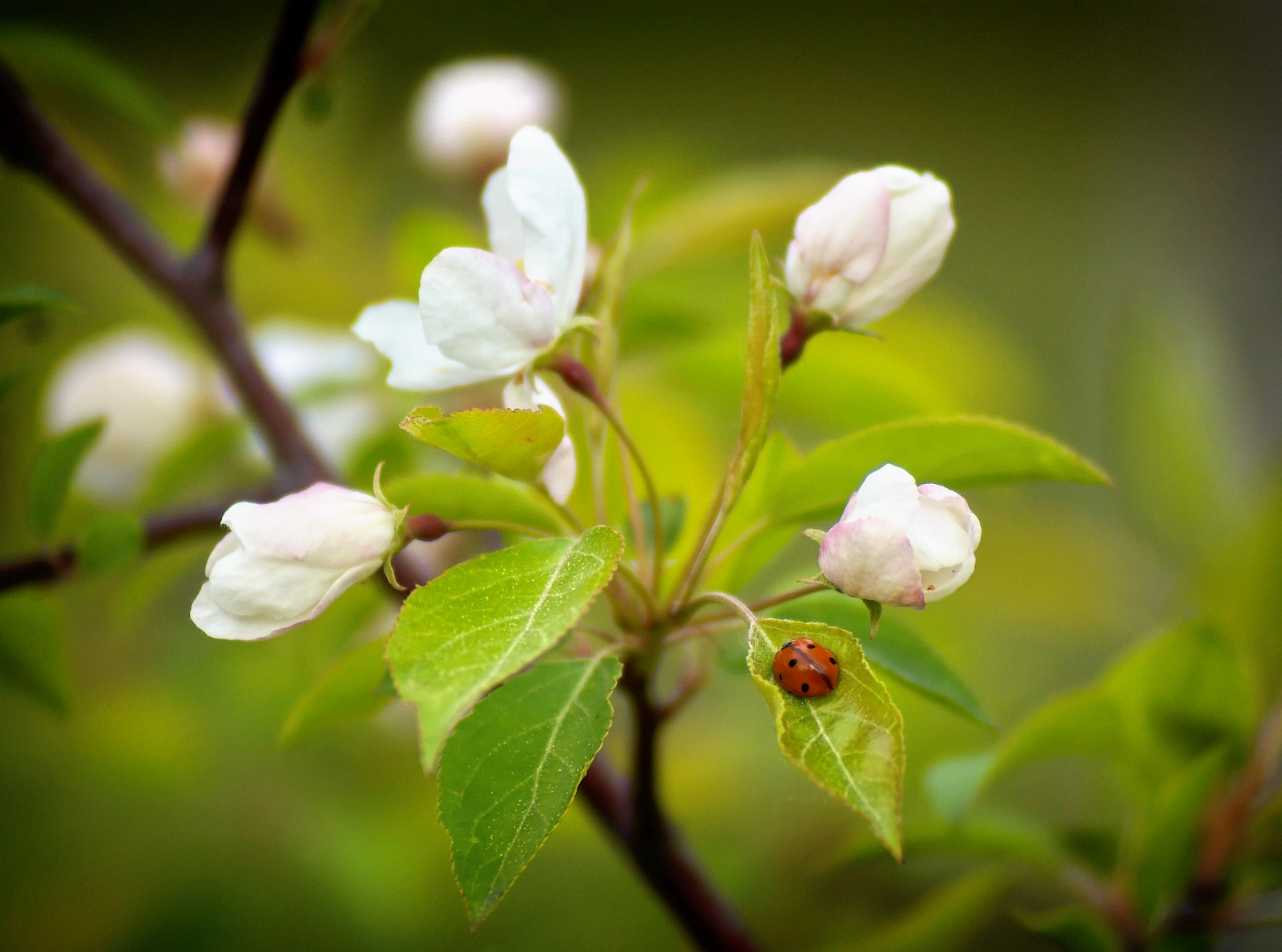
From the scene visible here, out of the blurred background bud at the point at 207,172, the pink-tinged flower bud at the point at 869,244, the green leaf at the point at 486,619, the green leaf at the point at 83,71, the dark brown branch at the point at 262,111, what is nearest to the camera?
the green leaf at the point at 486,619

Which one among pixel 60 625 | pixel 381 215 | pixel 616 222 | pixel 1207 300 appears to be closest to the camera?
pixel 60 625

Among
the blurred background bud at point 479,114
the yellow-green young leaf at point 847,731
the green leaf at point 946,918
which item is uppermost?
the blurred background bud at point 479,114

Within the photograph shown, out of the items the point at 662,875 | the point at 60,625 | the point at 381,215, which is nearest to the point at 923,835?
the point at 662,875

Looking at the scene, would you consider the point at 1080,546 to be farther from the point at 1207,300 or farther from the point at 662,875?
the point at 1207,300

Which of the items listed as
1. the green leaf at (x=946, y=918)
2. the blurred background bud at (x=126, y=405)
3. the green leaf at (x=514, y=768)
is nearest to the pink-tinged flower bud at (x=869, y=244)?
the green leaf at (x=514, y=768)

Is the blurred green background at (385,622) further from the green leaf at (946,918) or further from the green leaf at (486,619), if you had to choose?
the green leaf at (486,619)

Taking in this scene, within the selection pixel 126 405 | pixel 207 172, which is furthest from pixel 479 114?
pixel 126 405

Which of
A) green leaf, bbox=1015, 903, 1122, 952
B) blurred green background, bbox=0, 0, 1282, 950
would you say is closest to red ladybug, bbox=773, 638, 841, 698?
blurred green background, bbox=0, 0, 1282, 950

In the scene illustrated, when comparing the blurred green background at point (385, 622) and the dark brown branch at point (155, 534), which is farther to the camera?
the blurred green background at point (385, 622)
